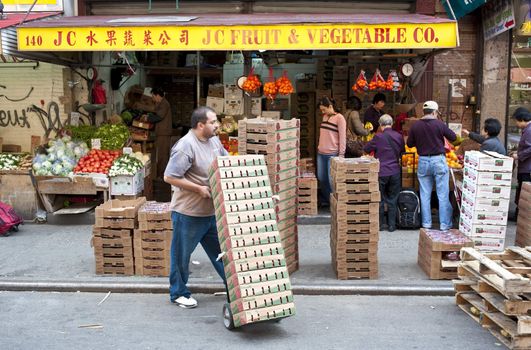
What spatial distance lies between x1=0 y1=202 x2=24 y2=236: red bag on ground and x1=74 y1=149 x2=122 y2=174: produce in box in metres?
1.22

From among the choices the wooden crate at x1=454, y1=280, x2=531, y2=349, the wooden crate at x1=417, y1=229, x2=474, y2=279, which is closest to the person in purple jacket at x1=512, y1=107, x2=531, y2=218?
the wooden crate at x1=417, y1=229, x2=474, y2=279

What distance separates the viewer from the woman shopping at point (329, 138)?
1032 cm

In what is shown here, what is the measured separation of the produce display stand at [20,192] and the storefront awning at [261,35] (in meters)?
2.42

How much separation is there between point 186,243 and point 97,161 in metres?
4.74

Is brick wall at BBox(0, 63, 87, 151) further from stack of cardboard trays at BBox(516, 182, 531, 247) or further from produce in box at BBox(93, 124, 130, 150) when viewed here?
stack of cardboard trays at BBox(516, 182, 531, 247)

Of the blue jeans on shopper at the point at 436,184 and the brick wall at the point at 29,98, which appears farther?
the brick wall at the point at 29,98

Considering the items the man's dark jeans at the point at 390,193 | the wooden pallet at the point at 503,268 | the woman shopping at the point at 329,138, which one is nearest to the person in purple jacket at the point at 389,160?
the man's dark jeans at the point at 390,193

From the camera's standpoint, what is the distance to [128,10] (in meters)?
11.8

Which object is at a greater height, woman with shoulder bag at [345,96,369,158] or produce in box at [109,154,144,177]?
woman with shoulder bag at [345,96,369,158]

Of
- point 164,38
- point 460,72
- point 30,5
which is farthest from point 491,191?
point 30,5

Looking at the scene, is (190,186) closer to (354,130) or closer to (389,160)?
(389,160)

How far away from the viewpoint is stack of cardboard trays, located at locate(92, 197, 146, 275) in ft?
25.2

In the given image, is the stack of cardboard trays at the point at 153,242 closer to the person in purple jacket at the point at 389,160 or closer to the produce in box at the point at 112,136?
the person in purple jacket at the point at 389,160

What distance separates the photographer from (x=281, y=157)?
736 centimetres
